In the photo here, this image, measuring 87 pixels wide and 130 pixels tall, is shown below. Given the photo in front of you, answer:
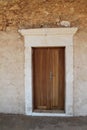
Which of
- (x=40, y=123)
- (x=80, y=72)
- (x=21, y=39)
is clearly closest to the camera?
(x=40, y=123)

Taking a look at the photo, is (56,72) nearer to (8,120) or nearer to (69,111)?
(69,111)

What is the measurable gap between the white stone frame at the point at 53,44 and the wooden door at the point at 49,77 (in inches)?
9.2

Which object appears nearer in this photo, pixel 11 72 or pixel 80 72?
pixel 80 72

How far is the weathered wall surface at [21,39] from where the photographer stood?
730cm

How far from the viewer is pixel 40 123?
6891 mm

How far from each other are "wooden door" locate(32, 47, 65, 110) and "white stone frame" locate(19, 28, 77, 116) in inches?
9.2

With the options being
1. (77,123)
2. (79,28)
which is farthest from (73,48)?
(77,123)

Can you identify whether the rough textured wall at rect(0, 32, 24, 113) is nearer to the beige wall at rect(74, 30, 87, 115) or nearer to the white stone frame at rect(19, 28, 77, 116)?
the white stone frame at rect(19, 28, 77, 116)

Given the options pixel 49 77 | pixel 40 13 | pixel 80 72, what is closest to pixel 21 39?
pixel 40 13

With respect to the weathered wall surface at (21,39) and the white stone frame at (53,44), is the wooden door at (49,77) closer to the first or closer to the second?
the white stone frame at (53,44)

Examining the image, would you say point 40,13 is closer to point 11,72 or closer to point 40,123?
point 11,72

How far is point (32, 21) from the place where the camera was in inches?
Answer: 293

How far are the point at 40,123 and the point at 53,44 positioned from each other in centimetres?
215

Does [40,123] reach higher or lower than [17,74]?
lower
